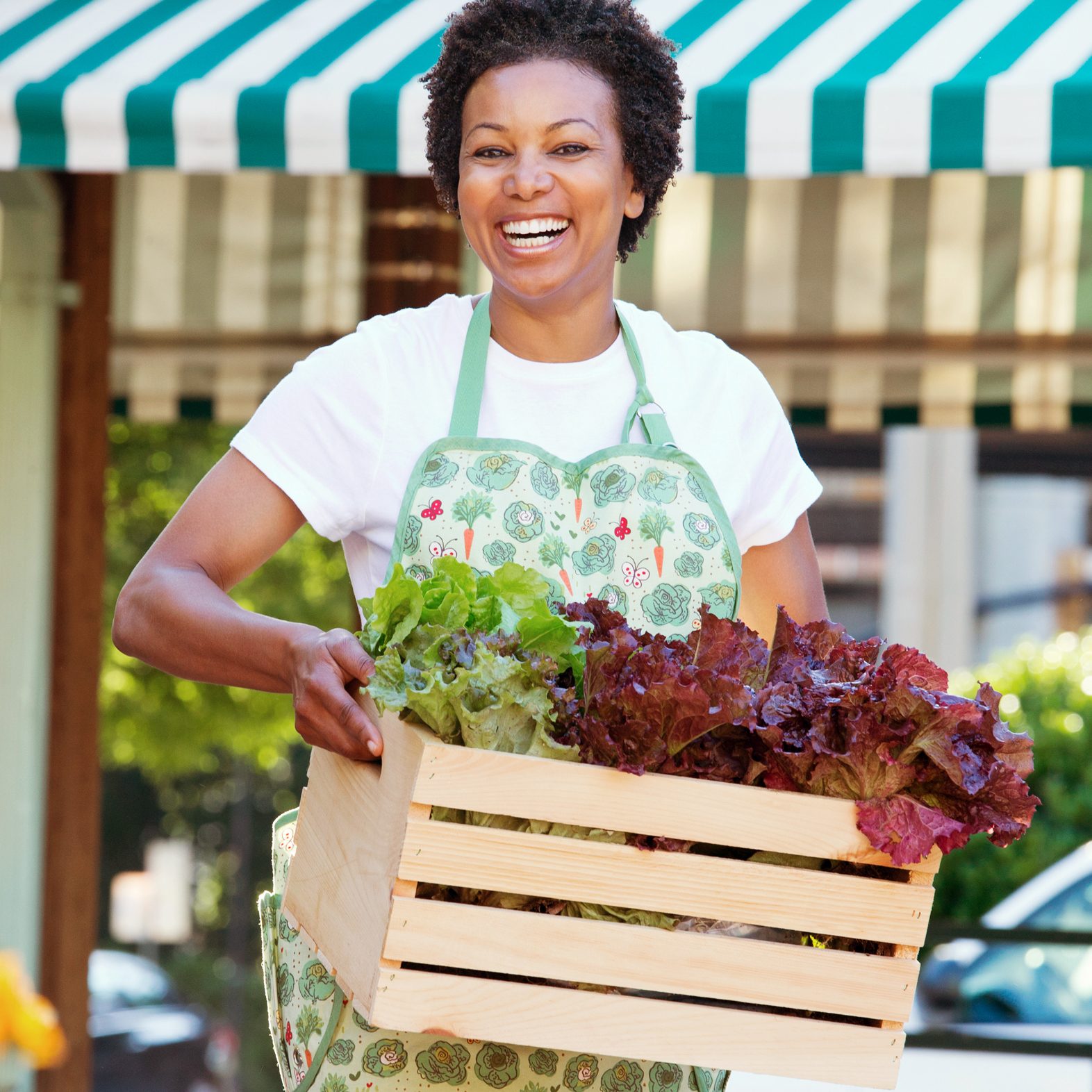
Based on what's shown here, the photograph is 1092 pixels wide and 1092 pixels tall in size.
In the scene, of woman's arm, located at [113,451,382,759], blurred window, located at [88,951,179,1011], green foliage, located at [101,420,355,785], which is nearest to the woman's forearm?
woman's arm, located at [113,451,382,759]

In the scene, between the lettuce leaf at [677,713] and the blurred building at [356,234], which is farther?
the blurred building at [356,234]

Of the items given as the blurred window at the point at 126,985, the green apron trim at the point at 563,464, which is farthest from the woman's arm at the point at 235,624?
the blurred window at the point at 126,985

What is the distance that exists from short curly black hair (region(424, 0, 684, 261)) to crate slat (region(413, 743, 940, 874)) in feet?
3.13

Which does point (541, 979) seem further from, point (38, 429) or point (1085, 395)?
point (1085, 395)

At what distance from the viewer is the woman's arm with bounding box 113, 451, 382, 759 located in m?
1.73

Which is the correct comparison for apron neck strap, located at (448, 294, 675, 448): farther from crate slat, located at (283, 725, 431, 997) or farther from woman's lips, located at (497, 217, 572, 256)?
crate slat, located at (283, 725, 431, 997)

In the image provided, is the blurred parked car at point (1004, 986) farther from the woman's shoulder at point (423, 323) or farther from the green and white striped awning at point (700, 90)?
the woman's shoulder at point (423, 323)

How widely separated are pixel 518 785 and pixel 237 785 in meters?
20.4

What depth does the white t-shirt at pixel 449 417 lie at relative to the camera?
2037mm

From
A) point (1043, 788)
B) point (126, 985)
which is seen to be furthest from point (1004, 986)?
point (126, 985)

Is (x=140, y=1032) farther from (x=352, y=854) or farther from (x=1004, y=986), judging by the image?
(x=352, y=854)

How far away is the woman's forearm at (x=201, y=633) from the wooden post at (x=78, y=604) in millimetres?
3369

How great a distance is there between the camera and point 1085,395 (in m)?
5.99

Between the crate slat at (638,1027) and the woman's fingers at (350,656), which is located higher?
the woman's fingers at (350,656)
